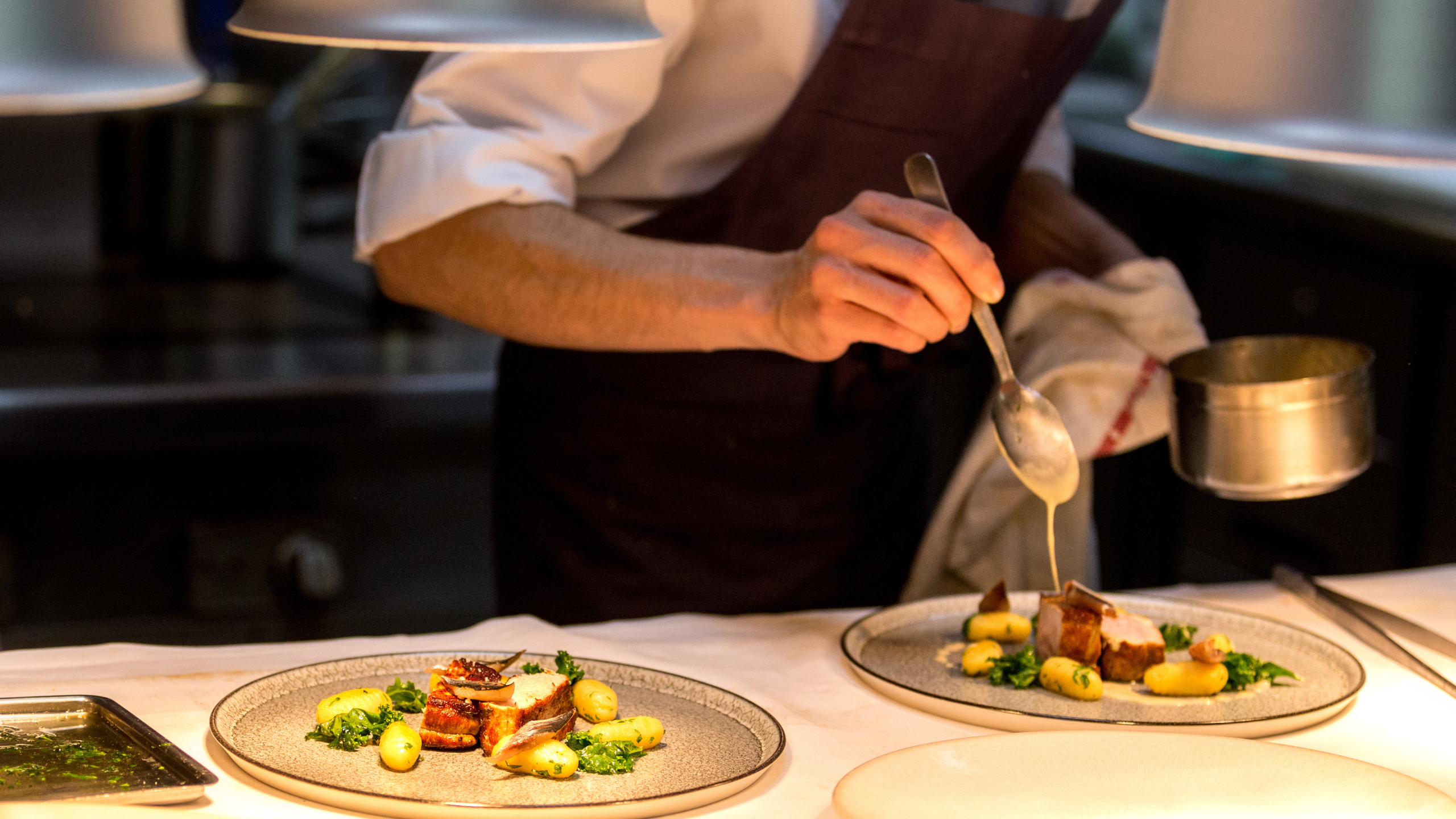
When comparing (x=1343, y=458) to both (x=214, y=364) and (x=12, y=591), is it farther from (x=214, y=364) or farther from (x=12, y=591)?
(x=12, y=591)

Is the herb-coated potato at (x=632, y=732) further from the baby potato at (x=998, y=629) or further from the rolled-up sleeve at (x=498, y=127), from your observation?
the rolled-up sleeve at (x=498, y=127)

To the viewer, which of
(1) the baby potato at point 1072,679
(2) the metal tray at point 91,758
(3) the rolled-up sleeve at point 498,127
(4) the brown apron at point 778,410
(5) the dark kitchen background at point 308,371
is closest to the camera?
(2) the metal tray at point 91,758

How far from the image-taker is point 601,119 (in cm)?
139

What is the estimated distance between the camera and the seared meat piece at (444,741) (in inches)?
37.2

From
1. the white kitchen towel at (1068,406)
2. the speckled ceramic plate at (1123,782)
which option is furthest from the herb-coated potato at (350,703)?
the white kitchen towel at (1068,406)

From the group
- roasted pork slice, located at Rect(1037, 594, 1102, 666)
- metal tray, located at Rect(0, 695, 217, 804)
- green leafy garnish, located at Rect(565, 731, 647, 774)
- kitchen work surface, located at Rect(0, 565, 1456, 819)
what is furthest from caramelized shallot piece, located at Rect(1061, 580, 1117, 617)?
Answer: metal tray, located at Rect(0, 695, 217, 804)

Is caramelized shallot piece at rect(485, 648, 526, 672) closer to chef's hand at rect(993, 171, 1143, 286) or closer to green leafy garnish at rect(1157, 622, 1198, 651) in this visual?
green leafy garnish at rect(1157, 622, 1198, 651)

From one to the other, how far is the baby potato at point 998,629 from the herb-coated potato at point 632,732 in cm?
34

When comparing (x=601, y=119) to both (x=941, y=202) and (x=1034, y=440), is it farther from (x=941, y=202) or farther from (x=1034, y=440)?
(x=1034, y=440)

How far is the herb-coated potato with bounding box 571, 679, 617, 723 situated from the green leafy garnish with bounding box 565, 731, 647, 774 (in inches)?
1.4

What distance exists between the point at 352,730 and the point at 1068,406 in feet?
2.58

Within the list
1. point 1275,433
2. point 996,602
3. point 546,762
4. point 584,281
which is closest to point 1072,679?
point 996,602

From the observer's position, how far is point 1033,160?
1.80 meters

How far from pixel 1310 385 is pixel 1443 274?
0.82 meters
